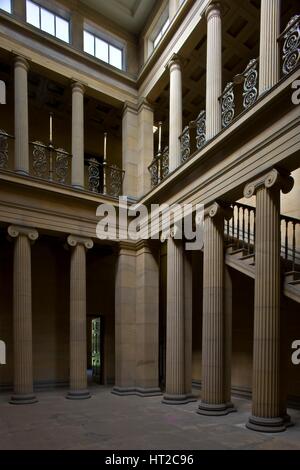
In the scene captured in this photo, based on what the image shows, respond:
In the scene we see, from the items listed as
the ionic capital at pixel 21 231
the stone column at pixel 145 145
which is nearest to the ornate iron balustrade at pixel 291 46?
the stone column at pixel 145 145

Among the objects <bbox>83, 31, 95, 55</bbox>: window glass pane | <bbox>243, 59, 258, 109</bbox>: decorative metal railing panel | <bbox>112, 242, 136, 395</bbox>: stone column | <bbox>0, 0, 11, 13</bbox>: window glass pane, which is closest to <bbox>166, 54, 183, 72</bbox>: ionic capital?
<bbox>83, 31, 95, 55</bbox>: window glass pane

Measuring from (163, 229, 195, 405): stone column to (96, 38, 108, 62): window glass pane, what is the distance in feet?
22.8

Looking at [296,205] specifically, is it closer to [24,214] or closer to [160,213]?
[160,213]

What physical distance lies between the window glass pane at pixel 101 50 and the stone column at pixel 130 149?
1810 mm

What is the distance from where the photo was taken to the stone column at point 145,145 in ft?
44.0

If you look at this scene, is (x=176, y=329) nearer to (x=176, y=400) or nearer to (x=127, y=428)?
(x=176, y=400)

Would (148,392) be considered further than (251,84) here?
Yes

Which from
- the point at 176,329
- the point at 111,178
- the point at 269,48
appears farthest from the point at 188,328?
the point at 269,48

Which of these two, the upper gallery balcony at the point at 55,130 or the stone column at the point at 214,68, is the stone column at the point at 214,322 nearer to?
the stone column at the point at 214,68

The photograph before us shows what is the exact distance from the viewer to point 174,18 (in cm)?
1120

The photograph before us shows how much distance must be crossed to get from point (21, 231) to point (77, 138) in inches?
138

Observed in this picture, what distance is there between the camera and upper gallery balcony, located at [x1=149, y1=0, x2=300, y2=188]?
764 centimetres

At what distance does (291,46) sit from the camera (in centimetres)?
730
